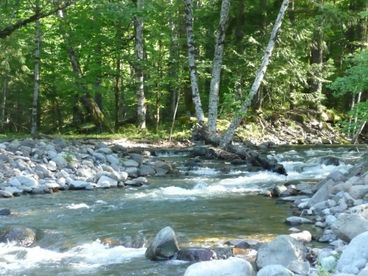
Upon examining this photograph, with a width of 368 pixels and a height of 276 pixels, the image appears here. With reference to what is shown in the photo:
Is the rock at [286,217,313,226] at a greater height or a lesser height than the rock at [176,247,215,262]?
greater

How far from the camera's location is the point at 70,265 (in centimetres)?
614

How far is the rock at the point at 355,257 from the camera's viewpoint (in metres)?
4.98

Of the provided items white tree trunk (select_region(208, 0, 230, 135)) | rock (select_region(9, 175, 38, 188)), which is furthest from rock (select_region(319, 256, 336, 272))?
white tree trunk (select_region(208, 0, 230, 135))

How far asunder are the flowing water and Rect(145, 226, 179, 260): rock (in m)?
0.12

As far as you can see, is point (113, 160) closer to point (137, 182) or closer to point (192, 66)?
point (137, 182)

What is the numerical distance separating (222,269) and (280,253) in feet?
3.12

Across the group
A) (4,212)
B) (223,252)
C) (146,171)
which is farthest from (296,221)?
(146,171)

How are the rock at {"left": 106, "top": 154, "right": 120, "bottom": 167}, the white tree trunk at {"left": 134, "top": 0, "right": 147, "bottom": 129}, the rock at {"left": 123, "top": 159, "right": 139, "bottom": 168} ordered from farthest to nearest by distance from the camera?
the white tree trunk at {"left": 134, "top": 0, "right": 147, "bottom": 129} < the rock at {"left": 123, "top": 159, "right": 139, "bottom": 168} < the rock at {"left": 106, "top": 154, "right": 120, "bottom": 167}

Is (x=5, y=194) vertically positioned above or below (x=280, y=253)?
below

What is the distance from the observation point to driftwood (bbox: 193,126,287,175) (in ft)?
45.3

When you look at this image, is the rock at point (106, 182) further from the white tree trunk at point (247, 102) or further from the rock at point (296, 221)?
the white tree trunk at point (247, 102)

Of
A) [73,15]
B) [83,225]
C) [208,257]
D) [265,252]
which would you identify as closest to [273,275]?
[265,252]

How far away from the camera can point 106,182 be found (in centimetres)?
1191

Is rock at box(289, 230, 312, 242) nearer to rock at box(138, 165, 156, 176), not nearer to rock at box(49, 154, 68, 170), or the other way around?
rock at box(138, 165, 156, 176)
